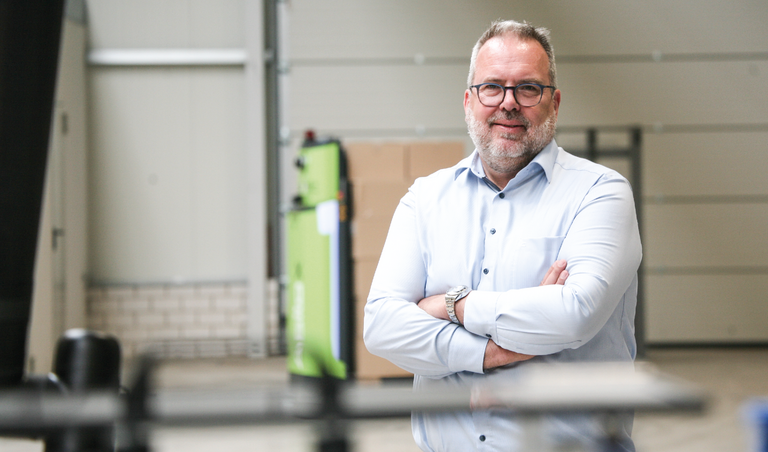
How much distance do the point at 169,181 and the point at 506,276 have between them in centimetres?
641

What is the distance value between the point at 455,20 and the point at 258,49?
6.86 feet

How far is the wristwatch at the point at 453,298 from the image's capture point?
1367mm

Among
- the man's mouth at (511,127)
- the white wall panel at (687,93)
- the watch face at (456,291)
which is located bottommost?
the watch face at (456,291)

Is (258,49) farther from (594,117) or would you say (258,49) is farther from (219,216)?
(594,117)

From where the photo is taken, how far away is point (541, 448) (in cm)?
57

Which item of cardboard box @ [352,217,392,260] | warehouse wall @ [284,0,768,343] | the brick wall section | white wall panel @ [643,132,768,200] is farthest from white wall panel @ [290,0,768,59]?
the brick wall section

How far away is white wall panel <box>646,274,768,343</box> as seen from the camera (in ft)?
22.7

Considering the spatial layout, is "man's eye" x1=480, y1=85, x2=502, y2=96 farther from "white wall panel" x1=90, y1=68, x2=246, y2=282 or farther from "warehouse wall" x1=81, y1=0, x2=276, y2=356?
"white wall panel" x1=90, y1=68, x2=246, y2=282

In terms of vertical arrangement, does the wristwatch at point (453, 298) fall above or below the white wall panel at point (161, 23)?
below

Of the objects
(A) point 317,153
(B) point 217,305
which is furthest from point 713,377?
(B) point 217,305

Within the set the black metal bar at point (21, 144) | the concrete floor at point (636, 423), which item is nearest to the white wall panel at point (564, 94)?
the concrete floor at point (636, 423)

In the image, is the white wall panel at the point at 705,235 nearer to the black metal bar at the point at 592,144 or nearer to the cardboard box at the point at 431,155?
the black metal bar at the point at 592,144

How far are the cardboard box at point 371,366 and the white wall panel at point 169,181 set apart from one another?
2.68 m

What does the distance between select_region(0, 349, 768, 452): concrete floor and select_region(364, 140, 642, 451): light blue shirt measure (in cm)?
18
